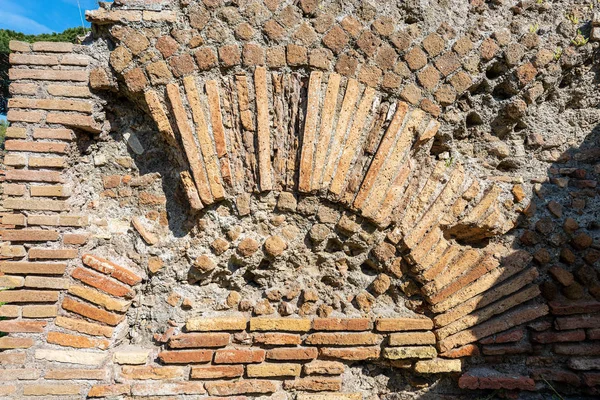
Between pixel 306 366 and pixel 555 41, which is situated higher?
pixel 555 41

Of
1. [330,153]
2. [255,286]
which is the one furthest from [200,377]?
[330,153]

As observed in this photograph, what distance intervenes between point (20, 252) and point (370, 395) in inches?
83.4

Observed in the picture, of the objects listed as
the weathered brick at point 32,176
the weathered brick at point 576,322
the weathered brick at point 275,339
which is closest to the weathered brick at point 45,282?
the weathered brick at point 32,176

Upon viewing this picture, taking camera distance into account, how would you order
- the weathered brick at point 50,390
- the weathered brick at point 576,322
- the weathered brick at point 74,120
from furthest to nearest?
the weathered brick at point 576,322
the weathered brick at point 74,120
the weathered brick at point 50,390

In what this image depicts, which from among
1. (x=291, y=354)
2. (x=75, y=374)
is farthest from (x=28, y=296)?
(x=291, y=354)

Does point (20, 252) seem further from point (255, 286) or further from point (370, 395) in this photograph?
point (370, 395)

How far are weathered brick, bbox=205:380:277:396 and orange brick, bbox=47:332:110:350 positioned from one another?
61cm

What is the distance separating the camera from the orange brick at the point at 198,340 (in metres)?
2.34

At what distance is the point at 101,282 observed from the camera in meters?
2.37

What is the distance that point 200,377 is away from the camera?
7.60 feet

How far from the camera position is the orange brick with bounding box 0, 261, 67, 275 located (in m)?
2.30

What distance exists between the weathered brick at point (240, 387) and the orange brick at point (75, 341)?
61 centimetres

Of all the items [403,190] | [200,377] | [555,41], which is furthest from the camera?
[555,41]

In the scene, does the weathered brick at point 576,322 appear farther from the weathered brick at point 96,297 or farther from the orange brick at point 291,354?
the weathered brick at point 96,297
